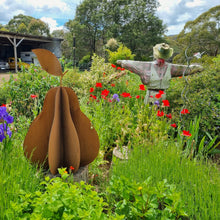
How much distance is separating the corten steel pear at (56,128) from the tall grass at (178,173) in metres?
0.45

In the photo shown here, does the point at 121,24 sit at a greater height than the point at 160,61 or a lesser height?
greater

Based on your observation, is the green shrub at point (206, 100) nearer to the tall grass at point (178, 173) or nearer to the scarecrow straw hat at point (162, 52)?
the scarecrow straw hat at point (162, 52)

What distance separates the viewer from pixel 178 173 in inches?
65.4

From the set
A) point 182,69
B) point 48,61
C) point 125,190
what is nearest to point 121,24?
point 182,69

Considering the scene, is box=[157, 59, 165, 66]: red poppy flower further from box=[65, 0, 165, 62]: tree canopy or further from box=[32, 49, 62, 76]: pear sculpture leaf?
box=[65, 0, 165, 62]: tree canopy

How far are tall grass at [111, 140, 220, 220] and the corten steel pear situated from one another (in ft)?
1.49

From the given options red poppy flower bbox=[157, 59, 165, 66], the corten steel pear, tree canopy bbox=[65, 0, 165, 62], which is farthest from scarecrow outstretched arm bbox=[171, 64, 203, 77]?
tree canopy bbox=[65, 0, 165, 62]

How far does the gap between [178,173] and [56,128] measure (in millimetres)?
1082

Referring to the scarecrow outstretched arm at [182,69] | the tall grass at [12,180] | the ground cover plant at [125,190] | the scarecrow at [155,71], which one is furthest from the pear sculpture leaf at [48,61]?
the scarecrow outstretched arm at [182,69]

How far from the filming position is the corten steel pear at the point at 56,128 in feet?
5.94

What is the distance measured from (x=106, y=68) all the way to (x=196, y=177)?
5.09m

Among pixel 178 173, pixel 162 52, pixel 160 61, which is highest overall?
pixel 162 52

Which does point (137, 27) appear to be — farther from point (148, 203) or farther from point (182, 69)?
point (148, 203)

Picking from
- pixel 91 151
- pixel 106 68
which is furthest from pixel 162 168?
pixel 106 68
